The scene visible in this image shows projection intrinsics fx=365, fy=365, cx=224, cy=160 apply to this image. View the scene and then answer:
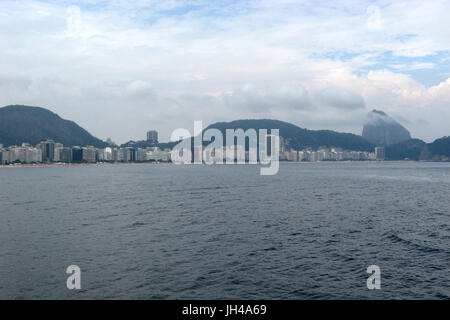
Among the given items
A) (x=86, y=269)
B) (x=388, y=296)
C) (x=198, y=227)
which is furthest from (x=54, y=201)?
(x=388, y=296)

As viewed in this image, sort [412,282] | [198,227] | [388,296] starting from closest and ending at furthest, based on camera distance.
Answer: [388,296] → [412,282] → [198,227]

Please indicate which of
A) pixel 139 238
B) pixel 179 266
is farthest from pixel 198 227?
pixel 179 266

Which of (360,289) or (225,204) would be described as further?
(225,204)

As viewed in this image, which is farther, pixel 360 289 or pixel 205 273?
pixel 205 273

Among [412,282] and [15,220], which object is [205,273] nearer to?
[412,282]

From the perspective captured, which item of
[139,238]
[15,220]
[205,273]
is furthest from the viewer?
[15,220]

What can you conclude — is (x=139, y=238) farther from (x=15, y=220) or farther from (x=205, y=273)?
(x=15, y=220)

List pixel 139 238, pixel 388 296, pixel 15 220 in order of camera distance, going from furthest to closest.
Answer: pixel 15 220 < pixel 139 238 < pixel 388 296

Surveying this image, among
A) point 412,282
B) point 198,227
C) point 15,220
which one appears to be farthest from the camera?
point 15,220
